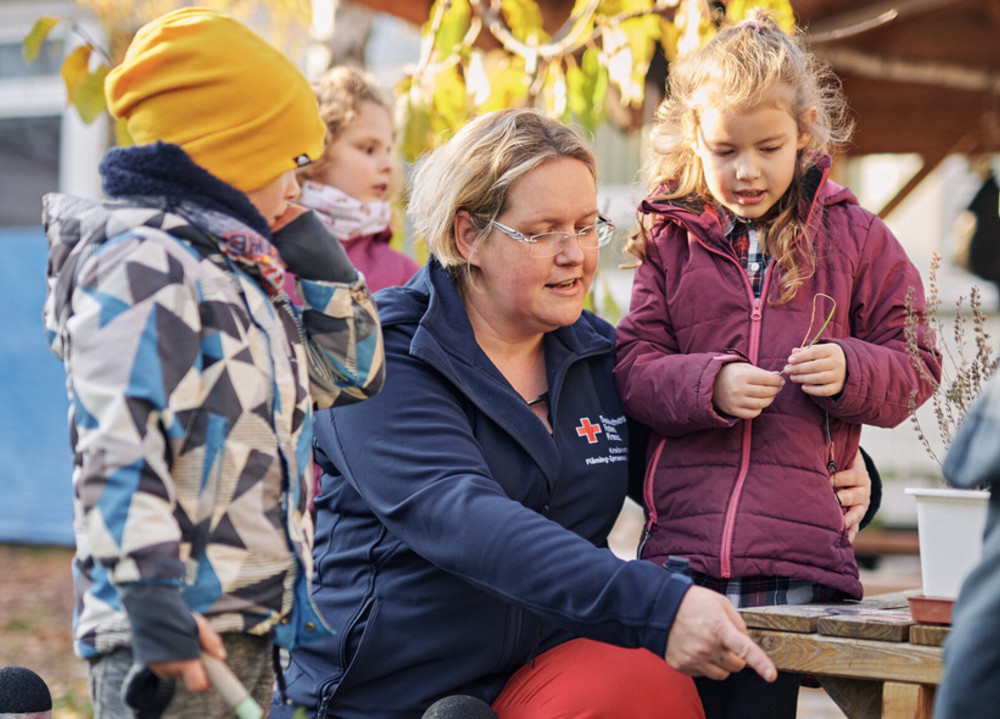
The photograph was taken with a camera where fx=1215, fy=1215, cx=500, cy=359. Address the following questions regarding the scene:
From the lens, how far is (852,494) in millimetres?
2379

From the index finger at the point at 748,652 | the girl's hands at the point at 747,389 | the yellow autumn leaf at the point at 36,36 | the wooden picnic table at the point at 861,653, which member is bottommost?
the wooden picnic table at the point at 861,653

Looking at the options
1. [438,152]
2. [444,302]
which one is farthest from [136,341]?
[438,152]

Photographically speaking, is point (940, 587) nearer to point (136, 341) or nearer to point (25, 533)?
point (136, 341)

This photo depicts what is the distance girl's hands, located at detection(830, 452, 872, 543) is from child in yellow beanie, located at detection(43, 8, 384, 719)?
1106mm

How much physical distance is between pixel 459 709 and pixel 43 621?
19.7ft

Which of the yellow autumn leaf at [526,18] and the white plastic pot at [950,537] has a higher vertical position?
the yellow autumn leaf at [526,18]

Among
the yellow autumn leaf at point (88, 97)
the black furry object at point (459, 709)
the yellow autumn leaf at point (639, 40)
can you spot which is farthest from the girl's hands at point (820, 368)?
the yellow autumn leaf at point (88, 97)

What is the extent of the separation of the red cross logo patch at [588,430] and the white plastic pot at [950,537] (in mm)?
694

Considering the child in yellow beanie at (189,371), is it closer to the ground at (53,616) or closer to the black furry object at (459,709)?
the black furry object at (459,709)

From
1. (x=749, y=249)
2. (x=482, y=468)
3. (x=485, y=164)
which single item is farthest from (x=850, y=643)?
(x=485, y=164)

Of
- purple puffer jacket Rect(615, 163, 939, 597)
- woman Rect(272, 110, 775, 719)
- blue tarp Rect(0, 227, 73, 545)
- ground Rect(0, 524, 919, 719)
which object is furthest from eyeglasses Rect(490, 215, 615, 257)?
blue tarp Rect(0, 227, 73, 545)

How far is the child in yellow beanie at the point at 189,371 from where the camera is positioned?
5.03 feet

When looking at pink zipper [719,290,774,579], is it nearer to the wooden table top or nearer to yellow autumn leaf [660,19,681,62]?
the wooden table top

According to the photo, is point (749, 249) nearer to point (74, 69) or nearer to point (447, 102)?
point (447, 102)
